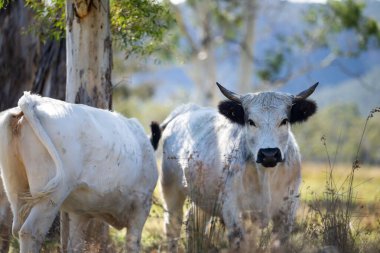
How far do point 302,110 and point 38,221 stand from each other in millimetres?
3482

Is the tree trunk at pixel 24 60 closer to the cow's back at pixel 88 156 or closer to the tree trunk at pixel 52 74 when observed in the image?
the tree trunk at pixel 52 74

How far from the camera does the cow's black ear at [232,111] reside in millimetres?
9438

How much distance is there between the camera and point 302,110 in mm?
9430

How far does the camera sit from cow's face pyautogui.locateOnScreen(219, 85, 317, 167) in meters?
8.69

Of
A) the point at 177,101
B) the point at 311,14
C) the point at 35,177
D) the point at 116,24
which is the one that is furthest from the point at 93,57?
the point at 177,101

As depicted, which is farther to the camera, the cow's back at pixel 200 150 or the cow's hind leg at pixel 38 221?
the cow's back at pixel 200 150

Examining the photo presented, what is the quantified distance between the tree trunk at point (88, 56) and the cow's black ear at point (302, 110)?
84.7 inches

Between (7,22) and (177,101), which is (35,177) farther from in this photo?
(177,101)

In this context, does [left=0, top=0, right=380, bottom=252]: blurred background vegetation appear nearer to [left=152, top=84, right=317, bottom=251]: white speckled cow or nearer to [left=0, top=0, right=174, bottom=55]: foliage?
[left=0, top=0, right=174, bottom=55]: foliage

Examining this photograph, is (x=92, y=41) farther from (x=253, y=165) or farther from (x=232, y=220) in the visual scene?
(x=232, y=220)

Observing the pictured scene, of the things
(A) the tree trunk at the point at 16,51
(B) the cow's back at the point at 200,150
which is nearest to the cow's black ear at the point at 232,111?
(B) the cow's back at the point at 200,150

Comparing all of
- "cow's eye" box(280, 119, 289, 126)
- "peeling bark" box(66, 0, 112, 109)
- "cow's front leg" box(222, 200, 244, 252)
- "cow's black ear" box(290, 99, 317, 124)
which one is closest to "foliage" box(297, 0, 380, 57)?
"cow's black ear" box(290, 99, 317, 124)

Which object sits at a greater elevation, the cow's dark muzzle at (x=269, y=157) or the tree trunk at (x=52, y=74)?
the tree trunk at (x=52, y=74)

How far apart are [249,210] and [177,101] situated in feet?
172
